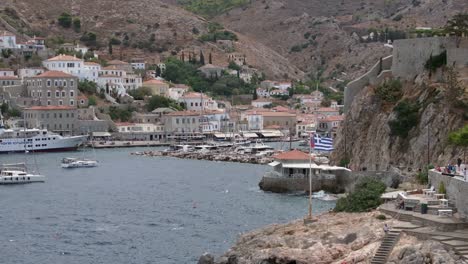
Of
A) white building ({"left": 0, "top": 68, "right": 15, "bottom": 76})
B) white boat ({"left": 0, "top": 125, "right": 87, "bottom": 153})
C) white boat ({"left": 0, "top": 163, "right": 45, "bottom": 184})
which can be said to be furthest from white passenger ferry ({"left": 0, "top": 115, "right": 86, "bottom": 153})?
white boat ({"left": 0, "top": 163, "right": 45, "bottom": 184})

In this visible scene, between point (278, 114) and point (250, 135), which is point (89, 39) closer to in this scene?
point (278, 114)

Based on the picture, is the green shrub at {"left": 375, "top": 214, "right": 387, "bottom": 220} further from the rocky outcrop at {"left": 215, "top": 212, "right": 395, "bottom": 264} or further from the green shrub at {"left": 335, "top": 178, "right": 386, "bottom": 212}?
the green shrub at {"left": 335, "top": 178, "right": 386, "bottom": 212}

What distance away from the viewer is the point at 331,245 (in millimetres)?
31781

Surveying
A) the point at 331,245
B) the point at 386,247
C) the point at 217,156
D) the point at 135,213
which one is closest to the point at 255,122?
the point at 217,156

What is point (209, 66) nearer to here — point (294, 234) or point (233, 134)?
point (233, 134)

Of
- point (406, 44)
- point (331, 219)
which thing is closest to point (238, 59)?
point (406, 44)

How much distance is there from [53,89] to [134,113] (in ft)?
34.5

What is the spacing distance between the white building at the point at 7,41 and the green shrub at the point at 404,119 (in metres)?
90.4

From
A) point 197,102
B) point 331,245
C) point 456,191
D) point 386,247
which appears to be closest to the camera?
point 386,247

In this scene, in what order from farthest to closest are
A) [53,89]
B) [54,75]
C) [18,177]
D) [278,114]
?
[278,114], [53,89], [54,75], [18,177]

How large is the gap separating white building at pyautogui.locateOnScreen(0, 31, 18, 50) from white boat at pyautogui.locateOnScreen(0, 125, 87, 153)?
3200 cm

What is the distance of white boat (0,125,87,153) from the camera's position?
108375 millimetres

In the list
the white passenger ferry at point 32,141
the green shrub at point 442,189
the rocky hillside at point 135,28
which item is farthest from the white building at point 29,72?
the green shrub at point 442,189

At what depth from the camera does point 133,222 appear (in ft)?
169
